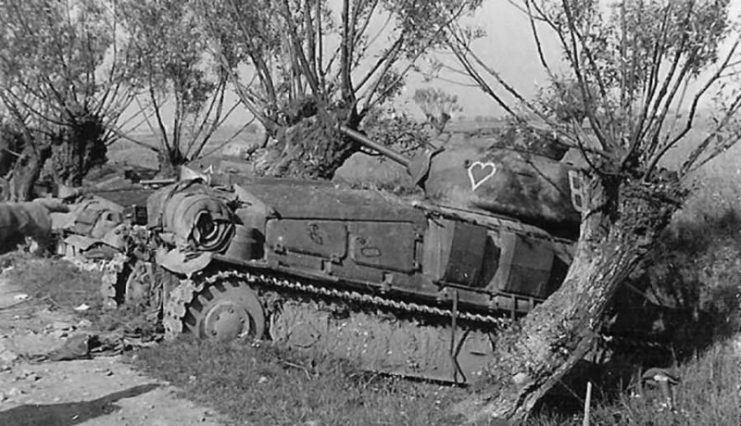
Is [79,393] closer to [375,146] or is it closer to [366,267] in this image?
[366,267]

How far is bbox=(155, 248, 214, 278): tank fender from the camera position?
9.98m

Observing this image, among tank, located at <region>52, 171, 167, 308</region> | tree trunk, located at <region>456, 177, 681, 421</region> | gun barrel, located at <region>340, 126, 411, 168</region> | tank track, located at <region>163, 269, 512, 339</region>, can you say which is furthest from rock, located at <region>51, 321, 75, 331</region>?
tree trunk, located at <region>456, 177, 681, 421</region>

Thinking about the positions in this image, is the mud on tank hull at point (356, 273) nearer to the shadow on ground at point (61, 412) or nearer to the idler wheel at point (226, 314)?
the idler wheel at point (226, 314)

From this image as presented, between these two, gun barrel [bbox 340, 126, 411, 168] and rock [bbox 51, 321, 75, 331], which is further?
gun barrel [bbox 340, 126, 411, 168]

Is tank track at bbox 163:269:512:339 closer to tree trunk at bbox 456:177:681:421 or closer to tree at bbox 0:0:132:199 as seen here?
tree trunk at bbox 456:177:681:421

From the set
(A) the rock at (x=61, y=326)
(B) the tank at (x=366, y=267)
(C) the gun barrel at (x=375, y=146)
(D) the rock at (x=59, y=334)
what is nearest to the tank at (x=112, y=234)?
(A) the rock at (x=61, y=326)

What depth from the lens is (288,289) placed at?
10.4 meters

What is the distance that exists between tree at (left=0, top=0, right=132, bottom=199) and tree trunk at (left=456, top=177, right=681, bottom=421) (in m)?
16.8

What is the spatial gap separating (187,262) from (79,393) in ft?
6.50

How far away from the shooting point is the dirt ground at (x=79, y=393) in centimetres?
800

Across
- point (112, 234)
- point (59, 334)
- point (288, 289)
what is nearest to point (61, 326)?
point (59, 334)

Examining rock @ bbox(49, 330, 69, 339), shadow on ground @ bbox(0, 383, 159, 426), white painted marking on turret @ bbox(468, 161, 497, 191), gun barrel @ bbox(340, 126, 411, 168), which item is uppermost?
gun barrel @ bbox(340, 126, 411, 168)

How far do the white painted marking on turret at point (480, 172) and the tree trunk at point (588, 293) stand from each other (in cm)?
268

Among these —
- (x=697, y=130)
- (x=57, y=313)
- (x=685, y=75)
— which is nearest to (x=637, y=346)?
(x=685, y=75)
